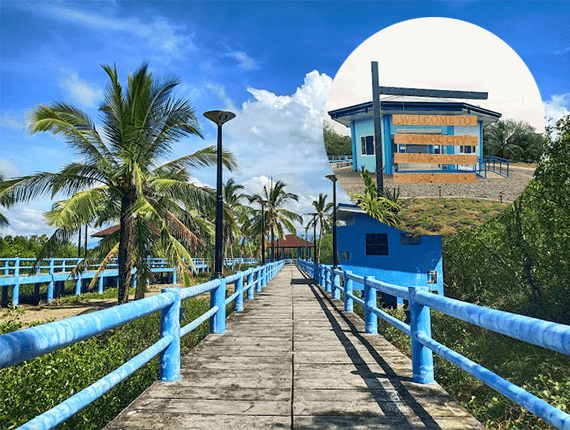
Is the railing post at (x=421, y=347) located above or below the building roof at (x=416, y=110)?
below

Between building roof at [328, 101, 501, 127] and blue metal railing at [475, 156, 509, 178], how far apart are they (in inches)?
33.6

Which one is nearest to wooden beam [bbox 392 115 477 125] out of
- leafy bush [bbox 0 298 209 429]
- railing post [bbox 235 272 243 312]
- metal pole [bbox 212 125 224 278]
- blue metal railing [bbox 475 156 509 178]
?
blue metal railing [bbox 475 156 509 178]

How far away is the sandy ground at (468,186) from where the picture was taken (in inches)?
391

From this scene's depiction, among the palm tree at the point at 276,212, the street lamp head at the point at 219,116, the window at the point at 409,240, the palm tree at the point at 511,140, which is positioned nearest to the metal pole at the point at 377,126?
the palm tree at the point at 511,140

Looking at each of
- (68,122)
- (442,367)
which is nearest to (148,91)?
(68,122)

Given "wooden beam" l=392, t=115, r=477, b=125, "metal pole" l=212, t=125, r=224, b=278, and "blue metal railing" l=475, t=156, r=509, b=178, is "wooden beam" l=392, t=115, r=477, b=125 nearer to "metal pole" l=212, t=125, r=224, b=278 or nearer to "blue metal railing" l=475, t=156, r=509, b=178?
"blue metal railing" l=475, t=156, r=509, b=178

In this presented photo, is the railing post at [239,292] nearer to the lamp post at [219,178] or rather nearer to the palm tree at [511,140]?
the lamp post at [219,178]

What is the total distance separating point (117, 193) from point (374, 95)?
10700 mm

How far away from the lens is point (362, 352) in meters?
5.90

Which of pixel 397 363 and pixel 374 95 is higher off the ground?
pixel 374 95

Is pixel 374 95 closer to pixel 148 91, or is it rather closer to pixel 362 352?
pixel 362 352

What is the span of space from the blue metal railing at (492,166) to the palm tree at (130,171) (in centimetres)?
928

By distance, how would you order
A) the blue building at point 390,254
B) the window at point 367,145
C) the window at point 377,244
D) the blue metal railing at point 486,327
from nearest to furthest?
the blue metal railing at point 486,327 < the window at point 367,145 < the blue building at point 390,254 < the window at point 377,244

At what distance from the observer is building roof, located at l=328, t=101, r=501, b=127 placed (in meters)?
9.60
